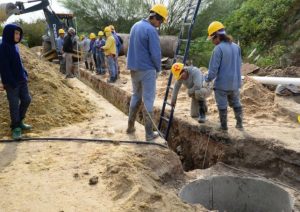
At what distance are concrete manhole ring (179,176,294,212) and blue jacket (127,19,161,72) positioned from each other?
1.84 metres

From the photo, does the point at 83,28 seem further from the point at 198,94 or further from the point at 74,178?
the point at 74,178

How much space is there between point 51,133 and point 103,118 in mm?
1373

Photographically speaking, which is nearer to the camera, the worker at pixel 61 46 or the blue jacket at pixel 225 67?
the blue jacket at pixel 225 67

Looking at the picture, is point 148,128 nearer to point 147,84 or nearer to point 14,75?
point 147,84

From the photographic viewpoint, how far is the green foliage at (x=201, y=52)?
17.6 m

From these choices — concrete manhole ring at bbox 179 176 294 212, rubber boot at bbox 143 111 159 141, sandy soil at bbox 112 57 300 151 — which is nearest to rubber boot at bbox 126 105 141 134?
rubber boot at bbox 143 111 159 141

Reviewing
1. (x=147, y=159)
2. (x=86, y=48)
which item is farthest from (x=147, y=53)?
(x=86, y=48)

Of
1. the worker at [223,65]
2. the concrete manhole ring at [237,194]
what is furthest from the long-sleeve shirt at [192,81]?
the concrete manhole ring at [237,194]

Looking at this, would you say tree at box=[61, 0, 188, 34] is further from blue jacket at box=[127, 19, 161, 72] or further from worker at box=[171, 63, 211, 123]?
blue jacket at box=[127, 19, 161, 72]

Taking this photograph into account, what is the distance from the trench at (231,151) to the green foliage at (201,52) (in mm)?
10836

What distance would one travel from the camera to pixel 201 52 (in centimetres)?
1903

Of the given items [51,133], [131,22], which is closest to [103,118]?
[51,133]

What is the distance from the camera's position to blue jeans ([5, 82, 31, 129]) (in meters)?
5.75

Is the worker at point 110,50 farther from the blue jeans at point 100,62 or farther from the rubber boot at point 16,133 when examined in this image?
the rubber boot at point 16,133
